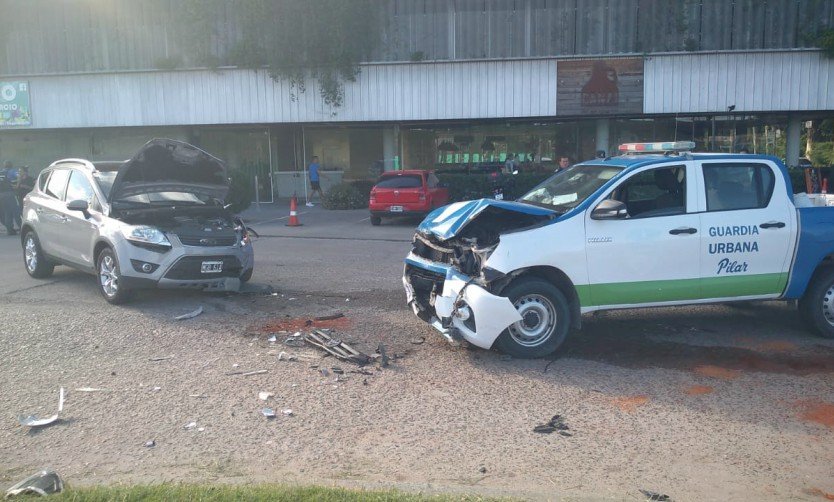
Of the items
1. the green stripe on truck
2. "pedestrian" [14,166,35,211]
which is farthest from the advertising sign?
the green stripe on truck

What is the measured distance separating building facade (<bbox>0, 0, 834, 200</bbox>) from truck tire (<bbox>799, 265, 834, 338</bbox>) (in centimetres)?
1782

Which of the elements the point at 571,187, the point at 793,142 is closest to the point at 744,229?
the point at 571,187

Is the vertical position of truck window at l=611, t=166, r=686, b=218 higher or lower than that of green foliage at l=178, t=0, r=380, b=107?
lower

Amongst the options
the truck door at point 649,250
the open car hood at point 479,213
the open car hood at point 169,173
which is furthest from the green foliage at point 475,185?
the open car hood at point 479,213

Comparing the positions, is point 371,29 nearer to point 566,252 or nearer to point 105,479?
point 566,252

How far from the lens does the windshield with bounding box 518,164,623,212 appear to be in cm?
749

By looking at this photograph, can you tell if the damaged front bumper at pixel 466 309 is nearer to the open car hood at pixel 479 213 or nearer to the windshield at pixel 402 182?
the open car hood at pixel 479 213

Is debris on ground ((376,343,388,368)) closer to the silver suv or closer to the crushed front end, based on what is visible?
the crushed front end

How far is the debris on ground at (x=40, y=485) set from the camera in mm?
4219

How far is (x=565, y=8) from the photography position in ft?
83.9

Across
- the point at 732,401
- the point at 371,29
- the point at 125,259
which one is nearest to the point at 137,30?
the point at 371,29

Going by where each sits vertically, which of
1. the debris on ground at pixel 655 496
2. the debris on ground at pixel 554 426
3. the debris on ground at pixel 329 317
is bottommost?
the debris on ground at pixel 655 496

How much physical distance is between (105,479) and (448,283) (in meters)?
3.43

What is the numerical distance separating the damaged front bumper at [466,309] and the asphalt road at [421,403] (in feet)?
0.99
